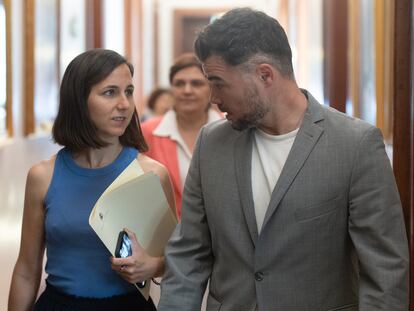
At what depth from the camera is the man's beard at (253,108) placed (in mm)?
1677

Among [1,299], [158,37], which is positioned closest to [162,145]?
[1,299]

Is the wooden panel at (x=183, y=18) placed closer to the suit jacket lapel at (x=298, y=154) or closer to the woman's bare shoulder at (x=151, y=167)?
the woman's bare shoulder at (x=151, y=167)

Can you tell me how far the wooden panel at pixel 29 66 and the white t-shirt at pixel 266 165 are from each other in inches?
84.2

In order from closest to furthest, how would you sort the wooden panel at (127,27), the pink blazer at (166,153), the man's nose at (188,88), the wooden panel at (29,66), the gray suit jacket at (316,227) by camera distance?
1. the gray suit jacket at (316,227)
2. the pink blazer at (166,153)
3. the man's nose at (188,88)
4. the wooden panel at (29,66)
5. the wooden panel at (127,27)

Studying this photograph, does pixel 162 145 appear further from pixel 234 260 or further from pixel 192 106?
pixel 234 260

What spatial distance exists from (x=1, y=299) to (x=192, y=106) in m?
1.22

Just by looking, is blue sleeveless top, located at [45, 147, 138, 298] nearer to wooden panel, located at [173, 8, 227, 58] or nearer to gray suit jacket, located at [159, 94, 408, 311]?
gray suit jacket, located at [159, 94, 408, 311]

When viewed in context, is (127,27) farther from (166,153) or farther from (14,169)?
(166,153)

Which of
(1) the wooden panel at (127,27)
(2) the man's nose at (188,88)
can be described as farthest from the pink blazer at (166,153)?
(1) the wooden panel at (127,27)

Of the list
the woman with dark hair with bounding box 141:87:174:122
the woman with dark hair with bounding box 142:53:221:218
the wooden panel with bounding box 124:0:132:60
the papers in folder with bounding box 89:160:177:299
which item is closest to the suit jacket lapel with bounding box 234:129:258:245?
the papers in folder with bounding box 89:160:177:299

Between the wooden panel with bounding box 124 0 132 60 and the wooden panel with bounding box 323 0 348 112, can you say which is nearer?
the wooden panel with bounding box 323 0 348 112

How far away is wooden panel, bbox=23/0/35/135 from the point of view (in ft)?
11.7

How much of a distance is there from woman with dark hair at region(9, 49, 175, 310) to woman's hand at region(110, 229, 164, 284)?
0.02 m

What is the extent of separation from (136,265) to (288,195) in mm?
468
